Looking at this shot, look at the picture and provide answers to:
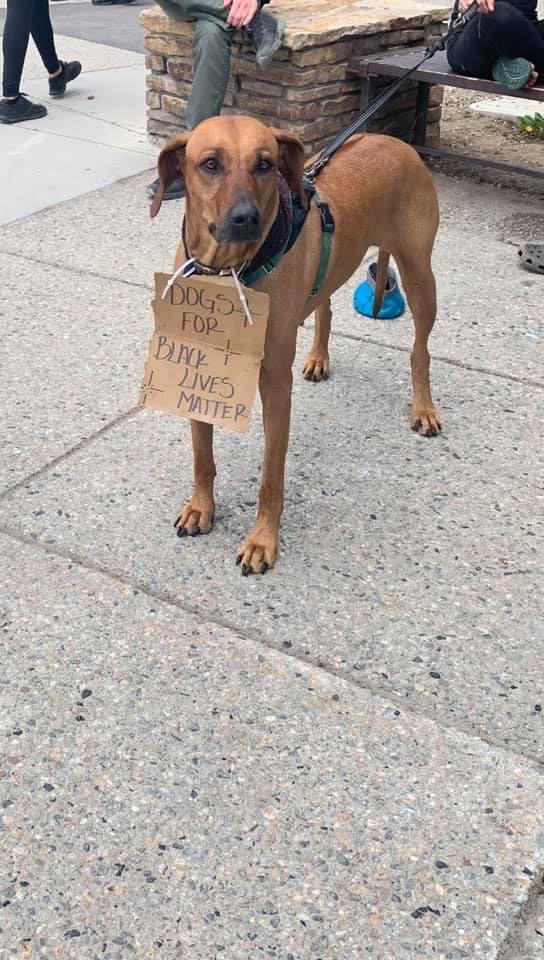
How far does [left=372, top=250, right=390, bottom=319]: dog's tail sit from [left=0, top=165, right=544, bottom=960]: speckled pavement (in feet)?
0.84

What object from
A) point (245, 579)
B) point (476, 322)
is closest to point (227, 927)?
point (245, 579)

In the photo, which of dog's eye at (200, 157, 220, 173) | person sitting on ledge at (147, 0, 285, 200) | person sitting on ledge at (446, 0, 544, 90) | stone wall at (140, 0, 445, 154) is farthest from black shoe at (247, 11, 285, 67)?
dog's eye at (200, 157, 220, 173)

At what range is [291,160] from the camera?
278 cm

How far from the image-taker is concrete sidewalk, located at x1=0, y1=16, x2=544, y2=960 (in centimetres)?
206

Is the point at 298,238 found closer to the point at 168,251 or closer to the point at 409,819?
the point at 409,819

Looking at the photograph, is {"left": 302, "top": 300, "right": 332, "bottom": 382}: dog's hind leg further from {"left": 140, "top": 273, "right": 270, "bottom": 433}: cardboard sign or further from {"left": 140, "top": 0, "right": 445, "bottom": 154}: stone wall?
{"left": 140, "top": 0, "right": 445, "bottom": 154}: stone wall

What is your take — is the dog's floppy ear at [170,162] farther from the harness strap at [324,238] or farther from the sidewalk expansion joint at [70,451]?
the sidewalk expansion joint at [70,451]

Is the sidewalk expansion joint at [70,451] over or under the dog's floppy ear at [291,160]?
under

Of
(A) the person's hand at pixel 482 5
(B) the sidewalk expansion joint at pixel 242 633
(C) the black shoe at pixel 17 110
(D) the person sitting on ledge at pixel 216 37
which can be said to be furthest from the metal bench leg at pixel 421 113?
(B) the sidewalk expansion joint at pixel 242 633

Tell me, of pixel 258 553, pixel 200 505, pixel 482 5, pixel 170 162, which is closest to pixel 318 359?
pixel 200 505

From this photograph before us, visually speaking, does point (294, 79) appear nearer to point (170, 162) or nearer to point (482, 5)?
point (482, 5)

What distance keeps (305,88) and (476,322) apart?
2368 mm

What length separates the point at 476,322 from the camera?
4816 mm

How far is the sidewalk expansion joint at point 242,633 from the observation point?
2.46 m
